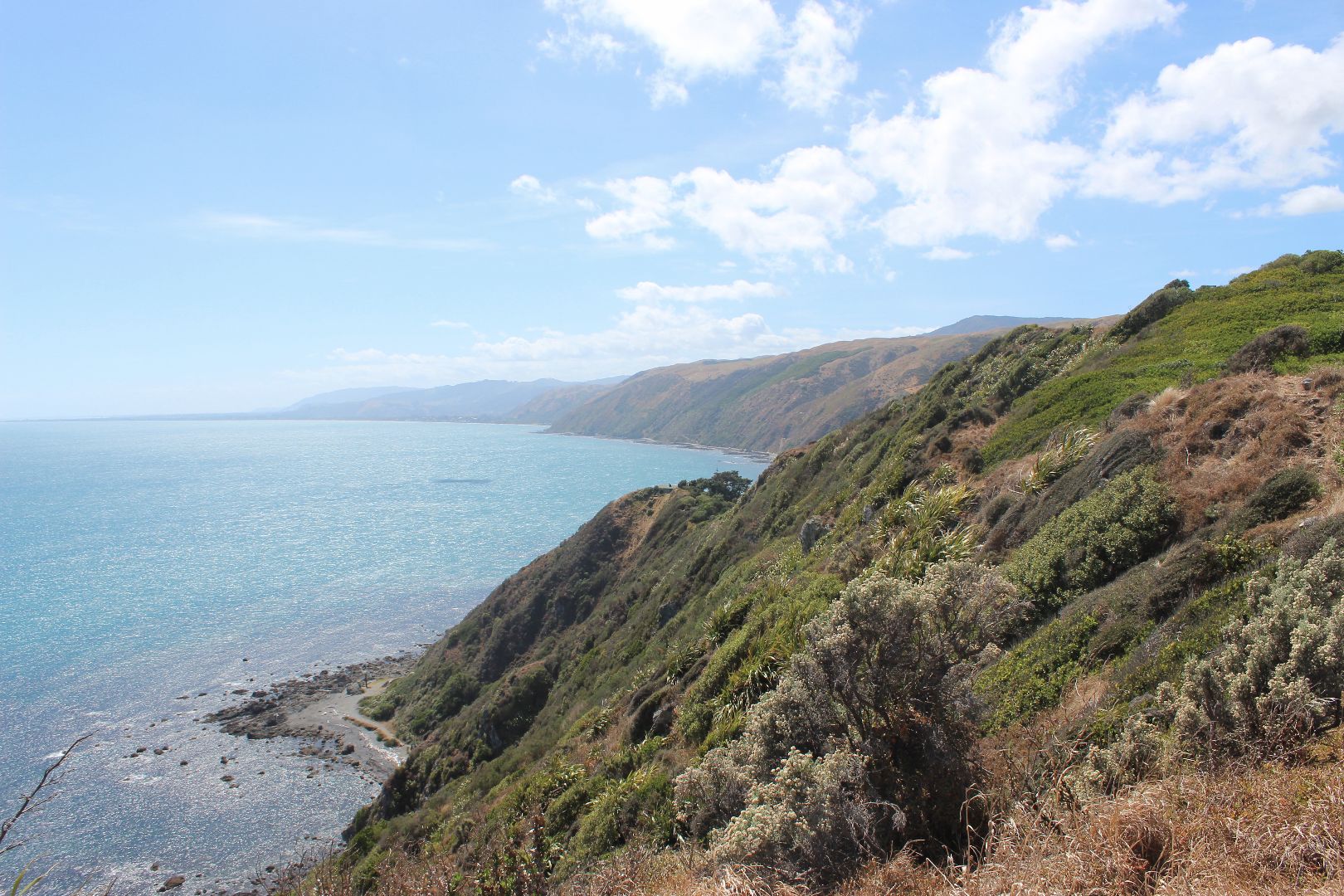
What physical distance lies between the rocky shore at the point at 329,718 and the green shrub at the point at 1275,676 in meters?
43.6

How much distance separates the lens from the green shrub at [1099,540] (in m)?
9.55

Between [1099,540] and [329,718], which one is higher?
[1099,540]

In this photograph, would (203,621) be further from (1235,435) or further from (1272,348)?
(1272,348)

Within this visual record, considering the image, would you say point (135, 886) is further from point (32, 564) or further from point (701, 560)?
point (32, 564)

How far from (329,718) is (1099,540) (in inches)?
1987

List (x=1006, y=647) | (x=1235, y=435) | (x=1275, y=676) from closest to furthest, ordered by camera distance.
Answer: (x=1275, y=676)
(x=1006, y=647)
(x=1235, y=435)

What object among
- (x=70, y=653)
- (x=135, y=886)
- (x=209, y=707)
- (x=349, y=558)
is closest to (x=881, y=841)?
(x=135, y=886)

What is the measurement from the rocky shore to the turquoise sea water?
1387 millimetres

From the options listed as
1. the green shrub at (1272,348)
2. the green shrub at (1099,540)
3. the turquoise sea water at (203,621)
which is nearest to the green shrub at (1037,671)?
the green shrub at (1099,540)

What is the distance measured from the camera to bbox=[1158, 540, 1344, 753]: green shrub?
16.3 feet

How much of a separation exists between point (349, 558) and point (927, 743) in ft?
303

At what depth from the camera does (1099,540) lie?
32.7 feet

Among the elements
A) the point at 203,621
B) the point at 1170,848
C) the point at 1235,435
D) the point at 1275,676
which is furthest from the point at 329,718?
the point at 1275,676

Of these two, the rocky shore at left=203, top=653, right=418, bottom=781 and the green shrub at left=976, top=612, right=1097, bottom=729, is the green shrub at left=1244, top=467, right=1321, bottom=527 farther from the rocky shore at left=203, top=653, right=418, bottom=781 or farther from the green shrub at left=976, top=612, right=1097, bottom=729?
the rocky shore at left=203, top=653, right=418, bottom=781
